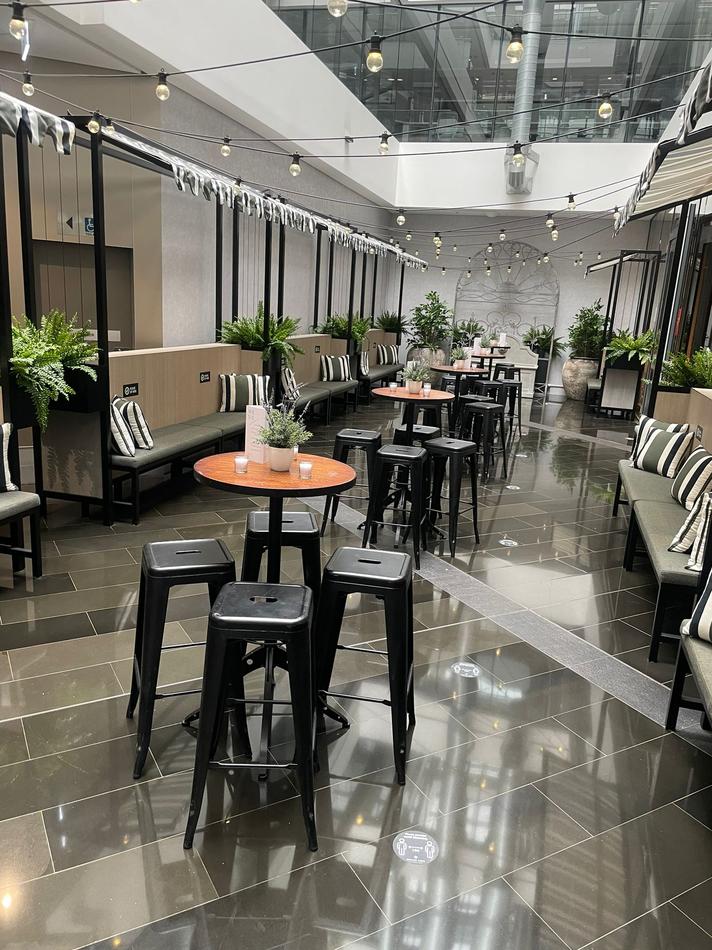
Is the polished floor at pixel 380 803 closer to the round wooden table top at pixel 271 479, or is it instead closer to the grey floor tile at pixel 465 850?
the grey floor tile at pixel 465 850

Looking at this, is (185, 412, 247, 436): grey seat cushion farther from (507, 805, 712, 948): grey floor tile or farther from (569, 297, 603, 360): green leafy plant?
(569, 297, 603, 360): green leafy plant

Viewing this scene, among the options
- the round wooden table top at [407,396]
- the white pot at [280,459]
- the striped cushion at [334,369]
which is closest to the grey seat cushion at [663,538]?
the white pot at [280,459]

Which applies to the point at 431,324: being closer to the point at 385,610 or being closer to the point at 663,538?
the point at 663,538

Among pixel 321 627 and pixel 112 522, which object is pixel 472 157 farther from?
pixel 321 627

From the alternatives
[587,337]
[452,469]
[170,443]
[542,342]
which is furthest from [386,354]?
[452,469]

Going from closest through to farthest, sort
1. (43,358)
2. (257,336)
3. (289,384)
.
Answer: (43,358)
(257,336)
(289,384)

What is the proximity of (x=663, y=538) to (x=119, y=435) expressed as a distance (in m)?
3.74

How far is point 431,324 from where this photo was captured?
53.0ft

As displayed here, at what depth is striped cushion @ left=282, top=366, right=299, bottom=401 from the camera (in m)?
8.84

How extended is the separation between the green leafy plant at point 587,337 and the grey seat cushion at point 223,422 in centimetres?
926

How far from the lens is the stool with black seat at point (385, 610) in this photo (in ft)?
8.30

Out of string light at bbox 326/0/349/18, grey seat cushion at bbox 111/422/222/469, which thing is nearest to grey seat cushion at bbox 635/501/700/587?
string light at bbox 326/0/349/18

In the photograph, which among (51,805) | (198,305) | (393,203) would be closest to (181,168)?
(198,305)

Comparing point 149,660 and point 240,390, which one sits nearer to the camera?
point 149,660
